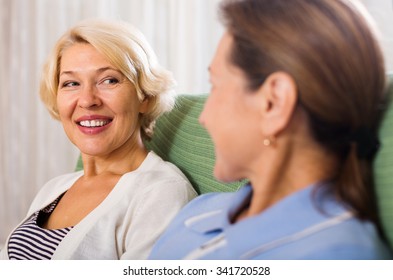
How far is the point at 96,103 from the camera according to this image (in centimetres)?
104

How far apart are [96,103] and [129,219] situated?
0.76ft

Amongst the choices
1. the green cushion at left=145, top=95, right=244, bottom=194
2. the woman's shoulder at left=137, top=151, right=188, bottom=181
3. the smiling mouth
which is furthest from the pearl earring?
the smiling mouth

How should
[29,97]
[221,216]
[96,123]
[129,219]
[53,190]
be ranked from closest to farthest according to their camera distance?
[221,216] < [129,219] < [96,123] < [53,190] < [29,97]

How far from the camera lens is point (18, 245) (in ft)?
3.41

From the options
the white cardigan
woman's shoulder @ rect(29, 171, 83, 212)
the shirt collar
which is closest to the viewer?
the shirt collar

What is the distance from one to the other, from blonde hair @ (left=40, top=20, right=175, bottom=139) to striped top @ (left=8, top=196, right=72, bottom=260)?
0.28m

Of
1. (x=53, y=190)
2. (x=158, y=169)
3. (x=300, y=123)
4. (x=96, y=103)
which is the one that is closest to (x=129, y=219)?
(x=158, y=169)

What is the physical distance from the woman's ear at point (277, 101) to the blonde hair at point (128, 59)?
0.49 meters

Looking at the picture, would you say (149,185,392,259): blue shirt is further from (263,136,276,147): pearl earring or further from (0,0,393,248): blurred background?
(0,0,393,248): blurred background

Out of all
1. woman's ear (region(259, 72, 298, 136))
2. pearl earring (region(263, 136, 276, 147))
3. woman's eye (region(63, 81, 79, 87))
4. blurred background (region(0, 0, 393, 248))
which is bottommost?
blurred background (region(0, 0, 393, 248))

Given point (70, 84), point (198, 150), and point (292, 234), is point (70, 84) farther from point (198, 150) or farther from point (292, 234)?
point (292, 234)

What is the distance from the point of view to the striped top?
3.23ft

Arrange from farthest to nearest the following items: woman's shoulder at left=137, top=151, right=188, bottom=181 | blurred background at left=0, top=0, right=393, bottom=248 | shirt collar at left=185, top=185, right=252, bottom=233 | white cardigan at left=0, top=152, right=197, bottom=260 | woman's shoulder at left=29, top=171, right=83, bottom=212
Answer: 1. blurred background at left=0, top=0, right=393, bottom=248
2. woman's shoulder at left=29, top=171, right=83, bottom=212
3. woman's shoulder at left=137, top=151, right=188, bottom=181
4. white cardigan at left=0, top=152, right=197, bottom=260
5. shirt collar at left=185, top=185, right=252, bottom=233

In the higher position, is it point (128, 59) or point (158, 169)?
point (128, 59)
